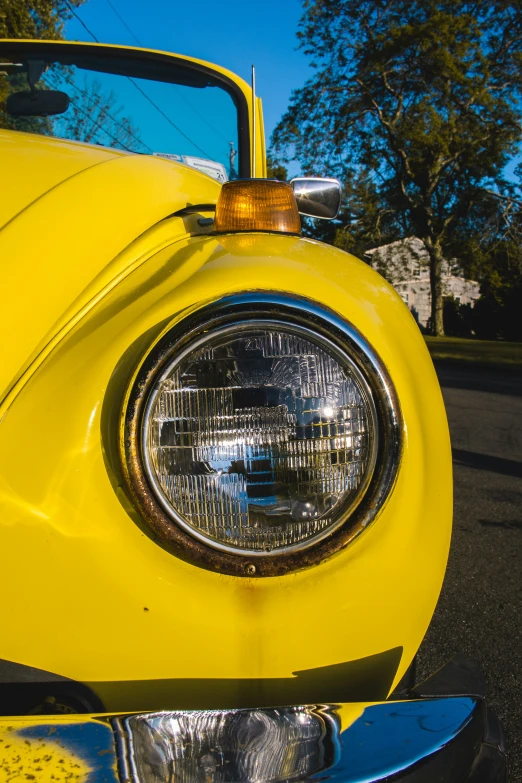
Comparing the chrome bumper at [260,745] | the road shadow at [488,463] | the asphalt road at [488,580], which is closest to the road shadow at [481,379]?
the asphalt road at [488,580]

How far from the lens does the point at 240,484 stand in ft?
3.15

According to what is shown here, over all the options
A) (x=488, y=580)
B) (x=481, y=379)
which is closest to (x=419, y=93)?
(x=481, y=379)

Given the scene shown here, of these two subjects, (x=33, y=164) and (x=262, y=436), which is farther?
(x=33, y=164)

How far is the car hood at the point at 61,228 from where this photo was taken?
3.71 ft

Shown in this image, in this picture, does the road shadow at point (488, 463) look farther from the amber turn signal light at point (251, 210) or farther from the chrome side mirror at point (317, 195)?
the amber turn signal light at point (251, 210)

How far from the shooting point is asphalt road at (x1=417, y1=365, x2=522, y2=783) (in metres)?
2.11

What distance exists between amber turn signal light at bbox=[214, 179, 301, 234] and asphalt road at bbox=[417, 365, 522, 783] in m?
1.44

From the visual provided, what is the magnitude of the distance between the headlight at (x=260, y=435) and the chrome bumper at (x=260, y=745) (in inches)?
8.0

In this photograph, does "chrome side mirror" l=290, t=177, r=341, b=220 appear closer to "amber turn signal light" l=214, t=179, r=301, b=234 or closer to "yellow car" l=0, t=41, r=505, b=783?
"amber turn signal light" l=214, t=179, r=301, b=234

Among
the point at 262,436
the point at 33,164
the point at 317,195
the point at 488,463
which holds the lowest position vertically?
the point at 488,463

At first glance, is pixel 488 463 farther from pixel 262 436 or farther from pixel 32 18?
pixel 32 18

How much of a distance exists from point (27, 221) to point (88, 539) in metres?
0.62

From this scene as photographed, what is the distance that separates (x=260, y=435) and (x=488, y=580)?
7.63 ft

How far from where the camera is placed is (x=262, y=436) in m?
0.97
